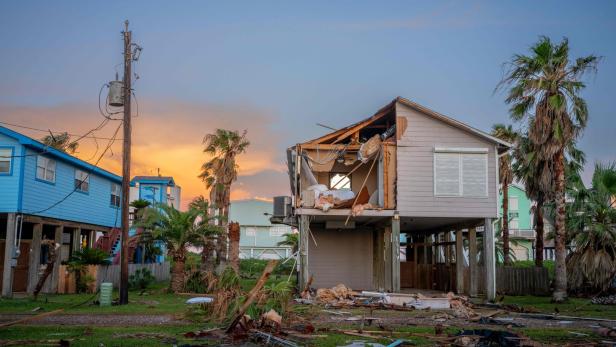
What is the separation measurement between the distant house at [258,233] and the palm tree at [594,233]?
1613 inches

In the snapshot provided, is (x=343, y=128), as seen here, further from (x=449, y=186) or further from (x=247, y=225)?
(x=247, y=225)

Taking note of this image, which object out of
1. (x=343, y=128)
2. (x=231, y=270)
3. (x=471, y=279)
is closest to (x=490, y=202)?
(x=471, y=279)

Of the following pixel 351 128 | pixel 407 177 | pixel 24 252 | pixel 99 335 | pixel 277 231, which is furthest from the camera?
pixel 277 231

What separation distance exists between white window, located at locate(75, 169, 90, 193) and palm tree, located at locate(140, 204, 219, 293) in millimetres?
4977

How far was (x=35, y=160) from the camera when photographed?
26672 mm

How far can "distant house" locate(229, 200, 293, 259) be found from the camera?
67875 millimetres

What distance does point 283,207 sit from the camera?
2786 cm

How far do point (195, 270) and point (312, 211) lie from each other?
683 cm

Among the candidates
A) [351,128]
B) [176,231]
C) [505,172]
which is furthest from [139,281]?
[505,172]

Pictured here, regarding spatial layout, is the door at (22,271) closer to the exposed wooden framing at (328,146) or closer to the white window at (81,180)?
the white window at (81,180)

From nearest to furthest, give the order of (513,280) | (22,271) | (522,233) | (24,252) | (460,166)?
(460,166) → (22,271) → (24,252) → (513,280) → (522,233)

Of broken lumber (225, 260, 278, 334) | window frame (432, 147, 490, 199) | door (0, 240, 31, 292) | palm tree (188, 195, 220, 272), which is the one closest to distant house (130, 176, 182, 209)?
palm tree (188, 195, 220, 272)

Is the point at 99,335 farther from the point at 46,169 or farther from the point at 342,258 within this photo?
the point at 342,258

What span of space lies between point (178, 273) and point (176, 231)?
5.95 feet
